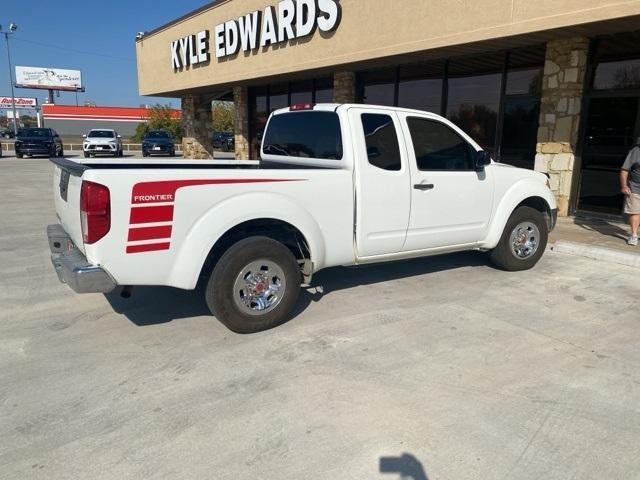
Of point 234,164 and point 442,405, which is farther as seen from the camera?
point 234,164

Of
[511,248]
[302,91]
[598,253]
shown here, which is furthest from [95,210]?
[302,91]

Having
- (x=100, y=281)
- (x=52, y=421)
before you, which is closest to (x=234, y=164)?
(x=100, y=281)

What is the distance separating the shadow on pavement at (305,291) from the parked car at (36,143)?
90.2 feet

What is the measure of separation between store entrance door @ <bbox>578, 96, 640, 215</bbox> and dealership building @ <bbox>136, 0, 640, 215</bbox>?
0.7 inches

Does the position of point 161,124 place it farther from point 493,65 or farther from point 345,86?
point 493,65

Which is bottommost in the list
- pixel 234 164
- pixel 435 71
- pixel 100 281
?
pixel 100 281

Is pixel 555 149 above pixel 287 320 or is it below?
above

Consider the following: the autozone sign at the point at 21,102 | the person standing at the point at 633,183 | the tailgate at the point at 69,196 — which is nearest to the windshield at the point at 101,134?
the tailgate at the point at 69,196

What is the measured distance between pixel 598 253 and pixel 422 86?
671cm

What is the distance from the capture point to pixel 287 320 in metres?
4.56

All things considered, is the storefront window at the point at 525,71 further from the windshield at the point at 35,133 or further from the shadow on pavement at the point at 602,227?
the windshield at the point at 35,133

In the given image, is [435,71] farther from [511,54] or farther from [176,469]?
[176,469]

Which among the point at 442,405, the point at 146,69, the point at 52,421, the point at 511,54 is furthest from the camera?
the point at 146,69

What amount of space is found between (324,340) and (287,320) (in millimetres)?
536
